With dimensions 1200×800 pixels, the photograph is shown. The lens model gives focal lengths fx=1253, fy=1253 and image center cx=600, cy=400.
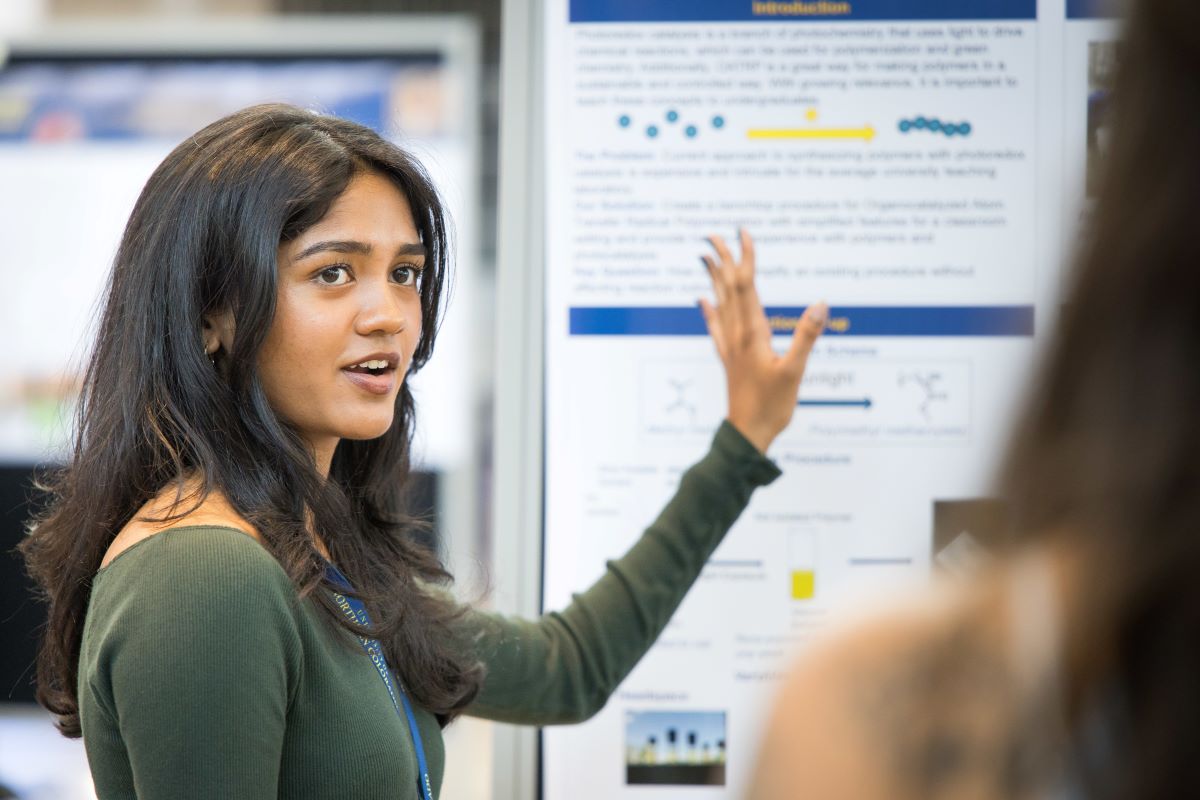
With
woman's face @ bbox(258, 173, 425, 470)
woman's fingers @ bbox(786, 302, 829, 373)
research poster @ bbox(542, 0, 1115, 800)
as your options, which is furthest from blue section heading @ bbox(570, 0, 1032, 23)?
woman's face @ bbox(258, 173, 425, 470)

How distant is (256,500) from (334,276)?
294mm

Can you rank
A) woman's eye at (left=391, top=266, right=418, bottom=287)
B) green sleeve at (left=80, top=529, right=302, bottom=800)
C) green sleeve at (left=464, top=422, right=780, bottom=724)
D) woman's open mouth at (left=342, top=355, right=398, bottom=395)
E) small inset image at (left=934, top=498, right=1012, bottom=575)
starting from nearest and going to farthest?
1. green sleeve at (left=80, top=529, right=302, bottom=800)
2. woman's open mouth at (left=342, top=355, right=398, bottom=395)
3. woman's eye at (left=391, top=266, right=418, bottom=287)
4. green sleeve at (left=464, top=422, right=780, bottom=724)
5. small inset image at (left=934, top=498, right=1012, bottom=575)

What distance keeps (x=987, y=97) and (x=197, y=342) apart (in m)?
1.27

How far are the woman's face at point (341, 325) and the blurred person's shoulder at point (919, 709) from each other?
3.47ft

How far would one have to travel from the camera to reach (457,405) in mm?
3309

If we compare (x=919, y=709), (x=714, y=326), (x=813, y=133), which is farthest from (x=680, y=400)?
(x=919, y=709)

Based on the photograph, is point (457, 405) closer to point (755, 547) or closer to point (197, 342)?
point (755, 547)

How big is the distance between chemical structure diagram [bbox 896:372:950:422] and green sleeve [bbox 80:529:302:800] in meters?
1.09

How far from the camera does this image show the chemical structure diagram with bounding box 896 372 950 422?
196cm

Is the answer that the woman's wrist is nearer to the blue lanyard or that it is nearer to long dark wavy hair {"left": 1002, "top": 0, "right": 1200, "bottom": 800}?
the blue lanyard

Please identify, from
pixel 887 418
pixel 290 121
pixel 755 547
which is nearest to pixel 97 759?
pixel 290 121

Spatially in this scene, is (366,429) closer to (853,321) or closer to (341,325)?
(341,325)

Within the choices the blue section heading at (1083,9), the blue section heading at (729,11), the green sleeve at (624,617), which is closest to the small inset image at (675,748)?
the green sleeve at (624,617)

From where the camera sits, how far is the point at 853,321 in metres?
1.97
